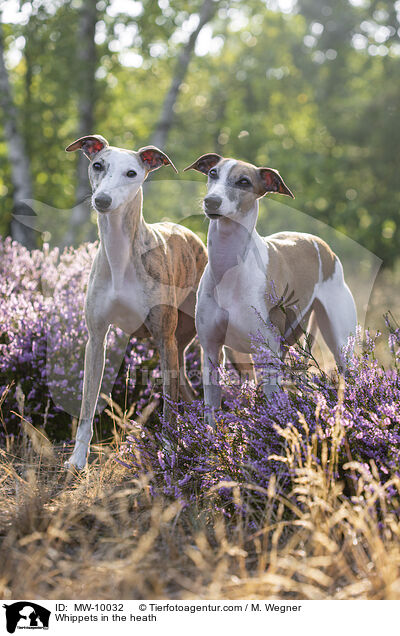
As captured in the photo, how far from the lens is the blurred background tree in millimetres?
13188

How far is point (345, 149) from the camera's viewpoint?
19750mm

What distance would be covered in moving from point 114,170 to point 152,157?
0.42 metres

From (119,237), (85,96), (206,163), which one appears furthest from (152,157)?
(85,96)

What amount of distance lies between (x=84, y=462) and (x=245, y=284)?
1.63m

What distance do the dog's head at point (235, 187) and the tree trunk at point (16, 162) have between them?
8249 millimetres

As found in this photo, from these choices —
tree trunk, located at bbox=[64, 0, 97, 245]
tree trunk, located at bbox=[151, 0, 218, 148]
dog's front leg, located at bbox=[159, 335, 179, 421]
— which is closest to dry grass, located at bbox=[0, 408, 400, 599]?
dog's front leg, located at bbox=[159, 335, 179, 421]

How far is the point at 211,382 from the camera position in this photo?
4562 mm

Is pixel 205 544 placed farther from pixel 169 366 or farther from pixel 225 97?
pixel 225 97

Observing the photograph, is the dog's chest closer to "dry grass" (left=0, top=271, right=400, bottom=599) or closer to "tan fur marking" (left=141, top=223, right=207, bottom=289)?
"tan fur marking" (left=141, top=223, right=207, bottom=289)

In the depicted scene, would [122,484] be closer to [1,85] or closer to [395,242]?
[1,85]

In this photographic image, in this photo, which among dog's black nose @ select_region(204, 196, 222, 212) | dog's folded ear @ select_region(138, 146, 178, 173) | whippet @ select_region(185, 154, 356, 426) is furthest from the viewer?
dog's folded ear @ select_region(138, 146, 178, 173)

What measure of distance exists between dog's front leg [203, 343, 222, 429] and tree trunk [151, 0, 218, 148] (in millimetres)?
9904
